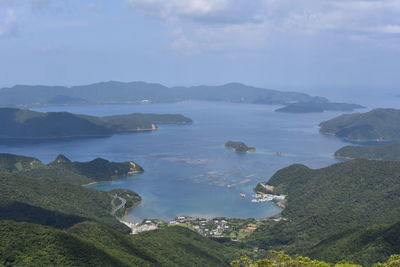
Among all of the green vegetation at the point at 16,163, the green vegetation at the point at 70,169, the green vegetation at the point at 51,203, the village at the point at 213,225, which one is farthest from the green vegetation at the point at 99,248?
the green vegetation at the point at 16,163

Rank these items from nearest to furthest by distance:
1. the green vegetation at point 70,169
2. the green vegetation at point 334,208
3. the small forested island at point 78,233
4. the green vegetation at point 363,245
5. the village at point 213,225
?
1. the small forested island at point 78,233
2. the green vegetation at point 363,245
3. the green vegetation at point 334,208
4. the village at point 213,225
5. the green vegetation at point 70,169

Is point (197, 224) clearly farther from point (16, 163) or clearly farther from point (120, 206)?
point (16, 163)

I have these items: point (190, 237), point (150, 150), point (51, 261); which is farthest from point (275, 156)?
point (51, 261)

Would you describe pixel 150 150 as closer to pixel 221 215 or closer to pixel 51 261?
pixel 221 215

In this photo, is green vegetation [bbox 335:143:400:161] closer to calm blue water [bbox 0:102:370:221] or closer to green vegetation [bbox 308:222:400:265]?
calm blue water [bbox 0:102:370:221]

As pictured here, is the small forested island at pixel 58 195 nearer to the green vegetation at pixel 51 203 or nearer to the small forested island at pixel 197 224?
the green vegetation at pixel 51 203
